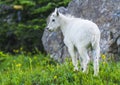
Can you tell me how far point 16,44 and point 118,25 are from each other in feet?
22.4

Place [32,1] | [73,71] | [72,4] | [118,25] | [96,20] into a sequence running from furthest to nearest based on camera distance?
[32,1], [72,4], [96,20], [118,25], [73,71]

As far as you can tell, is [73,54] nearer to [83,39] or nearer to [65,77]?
[65,77]

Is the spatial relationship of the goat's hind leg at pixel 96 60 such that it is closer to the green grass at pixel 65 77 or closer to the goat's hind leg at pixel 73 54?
the green grass at pixel 65 77

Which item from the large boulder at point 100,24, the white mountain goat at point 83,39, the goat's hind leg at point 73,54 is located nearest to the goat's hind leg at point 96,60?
the white mountain goat at point 83,39

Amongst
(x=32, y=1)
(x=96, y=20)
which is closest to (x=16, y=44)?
(x=32, y=1)

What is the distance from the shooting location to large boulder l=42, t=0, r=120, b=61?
1390cm

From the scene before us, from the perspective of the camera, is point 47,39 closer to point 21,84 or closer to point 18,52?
point 18,52

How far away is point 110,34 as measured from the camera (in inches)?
555

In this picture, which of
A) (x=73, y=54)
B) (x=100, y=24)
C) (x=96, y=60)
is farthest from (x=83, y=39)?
(x=100, y=24)

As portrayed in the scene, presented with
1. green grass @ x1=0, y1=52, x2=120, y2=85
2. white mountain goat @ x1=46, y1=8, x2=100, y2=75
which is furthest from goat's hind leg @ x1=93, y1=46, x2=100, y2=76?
green grass @ x1=0, y1=52, x2=120, y2=85

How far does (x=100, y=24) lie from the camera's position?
14711mm

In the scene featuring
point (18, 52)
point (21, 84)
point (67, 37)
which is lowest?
point (18, 52)

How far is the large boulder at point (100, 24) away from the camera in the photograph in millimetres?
13898

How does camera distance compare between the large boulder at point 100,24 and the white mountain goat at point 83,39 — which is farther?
the large boulder at point 100,24
